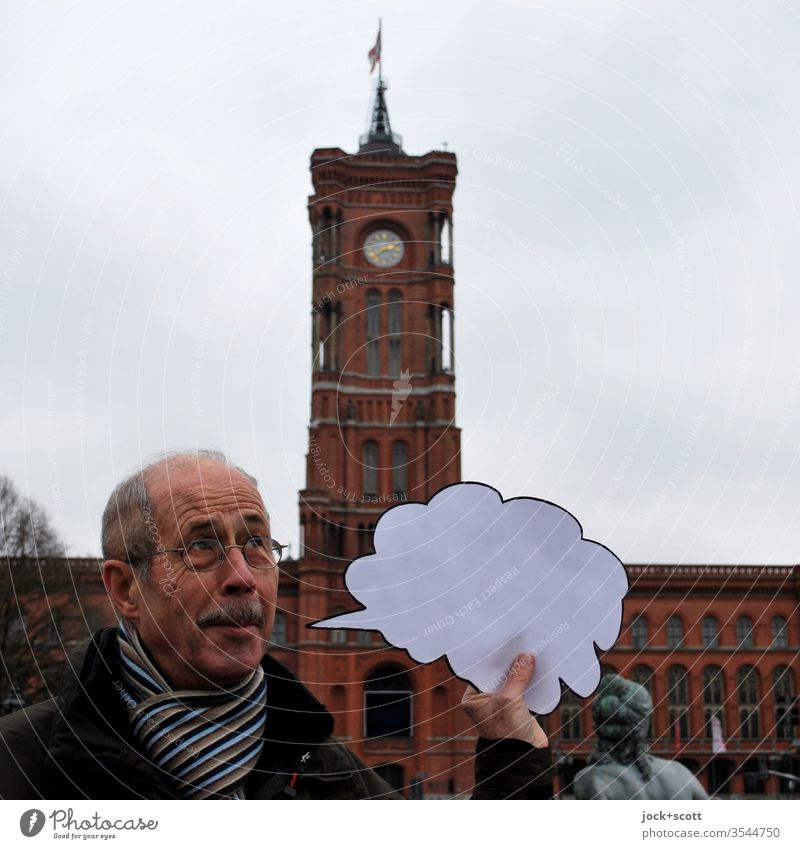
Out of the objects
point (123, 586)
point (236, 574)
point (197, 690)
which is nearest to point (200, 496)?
point (236, 574)

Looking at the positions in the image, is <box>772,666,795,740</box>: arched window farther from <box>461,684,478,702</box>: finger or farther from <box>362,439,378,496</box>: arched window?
<box>461,684,478,702</box>: finger

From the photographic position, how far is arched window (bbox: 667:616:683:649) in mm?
57531

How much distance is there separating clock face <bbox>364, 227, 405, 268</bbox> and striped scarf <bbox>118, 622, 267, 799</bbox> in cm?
5124

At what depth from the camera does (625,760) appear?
6.34 m

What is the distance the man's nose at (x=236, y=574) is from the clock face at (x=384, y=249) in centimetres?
5113

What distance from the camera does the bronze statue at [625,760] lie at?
6109 mm

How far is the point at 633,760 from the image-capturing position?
636 cm

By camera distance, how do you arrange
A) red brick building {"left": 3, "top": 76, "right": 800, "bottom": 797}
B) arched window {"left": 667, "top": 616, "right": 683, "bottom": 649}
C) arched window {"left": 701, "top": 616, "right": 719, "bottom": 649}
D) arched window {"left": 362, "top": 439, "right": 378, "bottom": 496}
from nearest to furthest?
1. red brick building {"left": 3, "top": 76, "right": 800, "bottom": 797}
2. arched window {"left": 362, "top": 439, "right": 378, "bottom": 496}
3. arched window {"left": 667, "top": 616, "right": 683, "bottom": 649}
4. arched window {"left": 701, "top": 616, "right": 719, "bottom": 649}

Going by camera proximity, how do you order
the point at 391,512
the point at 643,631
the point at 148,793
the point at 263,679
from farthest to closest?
the point at 643,631, the point at 391,512, the point at 263,679, the point at 148,793

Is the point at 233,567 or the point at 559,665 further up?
the point at 233,567

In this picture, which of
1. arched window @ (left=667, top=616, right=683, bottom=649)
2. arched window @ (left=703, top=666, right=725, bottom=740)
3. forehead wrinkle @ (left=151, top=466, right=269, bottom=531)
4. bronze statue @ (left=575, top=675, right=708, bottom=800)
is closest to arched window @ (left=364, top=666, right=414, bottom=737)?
arched window @ (left=667, top=616, right=683, bottom=649)
